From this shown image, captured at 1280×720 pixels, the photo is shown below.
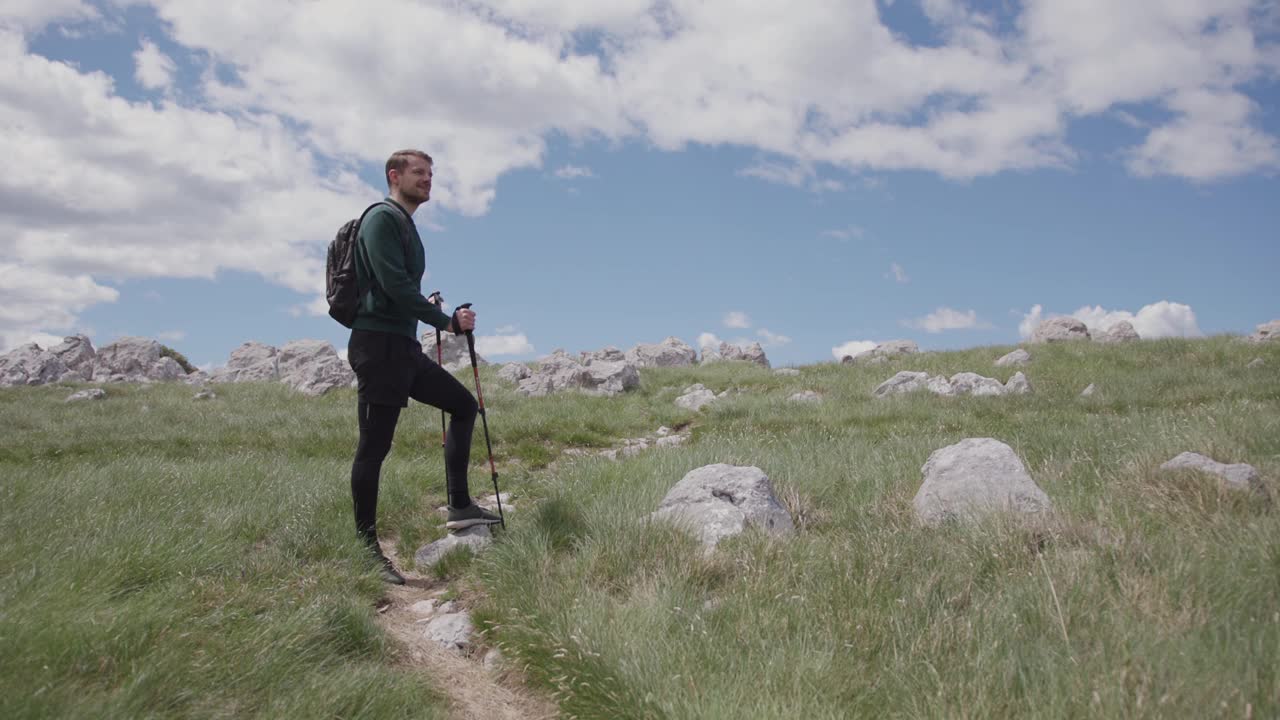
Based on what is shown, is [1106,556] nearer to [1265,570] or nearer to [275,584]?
[1265,570]

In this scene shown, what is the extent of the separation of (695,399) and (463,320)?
10.9 meters

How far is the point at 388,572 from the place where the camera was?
572 cm

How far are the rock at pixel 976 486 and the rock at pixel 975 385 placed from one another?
932 centimetres

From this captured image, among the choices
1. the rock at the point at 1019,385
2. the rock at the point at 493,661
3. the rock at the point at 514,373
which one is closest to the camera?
the rock at the point at 493,661

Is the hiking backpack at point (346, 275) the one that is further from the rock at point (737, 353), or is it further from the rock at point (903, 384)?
the rock at point (737, 353)

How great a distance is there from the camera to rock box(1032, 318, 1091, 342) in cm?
2748

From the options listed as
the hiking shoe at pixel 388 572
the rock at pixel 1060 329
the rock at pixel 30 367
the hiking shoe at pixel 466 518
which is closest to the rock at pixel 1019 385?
the hiking shoe at pixel 466 518

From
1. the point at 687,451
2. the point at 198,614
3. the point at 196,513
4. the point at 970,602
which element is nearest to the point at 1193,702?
the point at 970,602

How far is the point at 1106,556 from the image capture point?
3.92 metres

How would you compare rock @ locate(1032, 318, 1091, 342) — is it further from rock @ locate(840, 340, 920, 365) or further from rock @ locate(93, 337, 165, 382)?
rock @ locate(93, 337, 165, 382)

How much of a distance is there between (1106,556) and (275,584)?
17.0 ft

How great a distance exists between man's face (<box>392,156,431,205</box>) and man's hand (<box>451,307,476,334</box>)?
1.02 m

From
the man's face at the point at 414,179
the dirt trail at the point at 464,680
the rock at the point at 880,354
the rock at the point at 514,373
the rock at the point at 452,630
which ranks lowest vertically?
Answer: the dirt trail at the point at 464,680

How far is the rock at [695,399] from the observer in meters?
15.9
